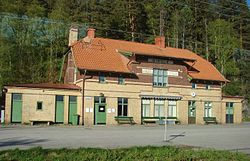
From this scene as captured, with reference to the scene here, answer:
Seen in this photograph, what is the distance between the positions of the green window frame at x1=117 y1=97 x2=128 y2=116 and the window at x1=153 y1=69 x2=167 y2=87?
4.24 metres

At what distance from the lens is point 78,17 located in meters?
62.2

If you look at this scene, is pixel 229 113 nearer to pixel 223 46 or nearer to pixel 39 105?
pixel 223 46

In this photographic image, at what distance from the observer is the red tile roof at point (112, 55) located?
4022 centimetres

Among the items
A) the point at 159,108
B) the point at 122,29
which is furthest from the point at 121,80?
the point at 122,29

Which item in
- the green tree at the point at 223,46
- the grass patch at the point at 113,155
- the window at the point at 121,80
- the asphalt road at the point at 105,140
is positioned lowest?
the asphalt road at the point at 105,140

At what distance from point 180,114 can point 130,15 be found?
26.9 meters

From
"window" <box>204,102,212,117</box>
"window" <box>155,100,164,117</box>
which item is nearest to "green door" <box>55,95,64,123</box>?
"window" <box>155,100,164,117</box>

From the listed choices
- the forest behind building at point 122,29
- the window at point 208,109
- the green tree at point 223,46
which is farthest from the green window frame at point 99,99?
the green tree at point 223,46

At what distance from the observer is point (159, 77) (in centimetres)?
4400

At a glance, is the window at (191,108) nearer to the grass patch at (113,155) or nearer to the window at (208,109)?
the window at (208,109)

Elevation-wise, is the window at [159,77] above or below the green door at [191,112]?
above

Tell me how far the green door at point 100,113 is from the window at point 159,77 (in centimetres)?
Answer: 681

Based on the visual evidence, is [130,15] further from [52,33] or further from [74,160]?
[74,160]

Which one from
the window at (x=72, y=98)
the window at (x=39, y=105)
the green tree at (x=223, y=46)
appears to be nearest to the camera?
the window at (x=39, y=105)
